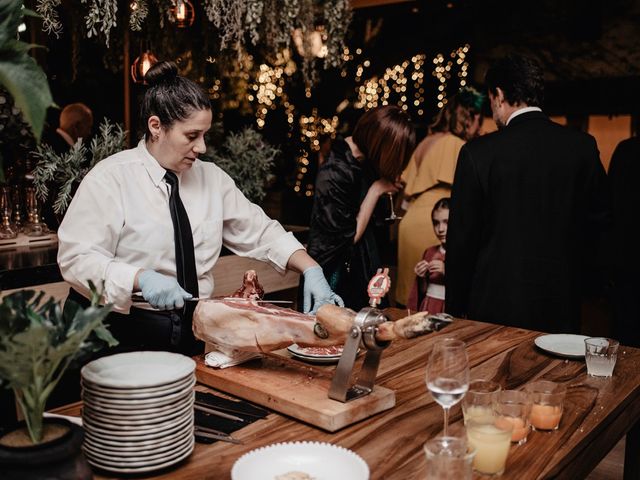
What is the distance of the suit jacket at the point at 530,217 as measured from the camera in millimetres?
2852

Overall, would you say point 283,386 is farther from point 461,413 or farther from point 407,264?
point 407,264

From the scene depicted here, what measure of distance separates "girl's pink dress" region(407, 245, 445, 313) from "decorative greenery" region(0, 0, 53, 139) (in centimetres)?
278

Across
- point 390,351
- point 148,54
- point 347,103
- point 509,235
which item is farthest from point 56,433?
point 347,103

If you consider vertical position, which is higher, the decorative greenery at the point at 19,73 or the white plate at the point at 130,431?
the decorative greenery at the point at 19,73

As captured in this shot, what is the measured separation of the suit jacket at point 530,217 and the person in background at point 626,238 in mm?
1277

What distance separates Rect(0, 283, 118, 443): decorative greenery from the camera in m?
1.01

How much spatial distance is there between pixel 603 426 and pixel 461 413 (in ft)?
1.11

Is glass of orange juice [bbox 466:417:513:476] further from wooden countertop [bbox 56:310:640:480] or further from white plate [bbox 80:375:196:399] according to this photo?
white plate [bbox 80:375:196:399]

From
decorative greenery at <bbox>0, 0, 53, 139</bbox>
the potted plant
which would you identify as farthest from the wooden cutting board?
decorative greenery at <bbox>0, 0, 53, 139</bbox>

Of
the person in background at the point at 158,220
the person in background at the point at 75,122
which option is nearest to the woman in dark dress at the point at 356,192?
the person in background at the point at 158,220

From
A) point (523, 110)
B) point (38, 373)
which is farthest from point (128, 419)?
point (523, 110)

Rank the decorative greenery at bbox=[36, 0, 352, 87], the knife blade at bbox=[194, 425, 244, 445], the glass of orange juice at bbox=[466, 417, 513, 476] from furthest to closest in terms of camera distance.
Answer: the decorative greenery at bbox=[36, 0, 352, 87], the knife blade at bbox=[194, 425, 244, 445], the glass of orange juice at bbox=[466, 417, 513, 476]

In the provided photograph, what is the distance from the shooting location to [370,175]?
11.7 ft

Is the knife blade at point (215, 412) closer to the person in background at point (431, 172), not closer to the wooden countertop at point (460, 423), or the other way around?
the wooden countertop at point (460, 423)
